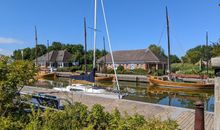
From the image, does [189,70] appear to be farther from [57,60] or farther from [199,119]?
[57,60]

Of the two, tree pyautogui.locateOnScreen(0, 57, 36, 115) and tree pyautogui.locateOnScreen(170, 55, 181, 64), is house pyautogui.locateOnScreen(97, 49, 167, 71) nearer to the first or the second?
tree pyautogui.locateOnScreen(170, 55, 181, 64)

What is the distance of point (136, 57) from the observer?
5859 centimetres

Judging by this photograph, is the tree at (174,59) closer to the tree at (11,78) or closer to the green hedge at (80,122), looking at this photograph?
the green hedge at (80,122)

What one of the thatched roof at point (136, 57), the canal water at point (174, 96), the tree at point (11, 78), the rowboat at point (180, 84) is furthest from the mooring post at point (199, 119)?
the thatched roof at point (136, 57)

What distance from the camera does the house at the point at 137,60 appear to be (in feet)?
182

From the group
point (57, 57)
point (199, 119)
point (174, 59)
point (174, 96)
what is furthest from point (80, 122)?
point (174, 59)

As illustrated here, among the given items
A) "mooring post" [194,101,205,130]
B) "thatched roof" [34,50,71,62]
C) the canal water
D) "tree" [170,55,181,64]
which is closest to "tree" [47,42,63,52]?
"thatched roof" [34,50,71,62]

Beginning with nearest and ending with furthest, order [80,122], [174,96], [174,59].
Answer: [80,122], [174,96], [174,59]

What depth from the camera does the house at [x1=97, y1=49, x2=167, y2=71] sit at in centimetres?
5550

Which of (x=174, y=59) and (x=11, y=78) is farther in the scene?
(x=174, y=59)

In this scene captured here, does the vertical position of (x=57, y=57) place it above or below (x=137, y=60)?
above

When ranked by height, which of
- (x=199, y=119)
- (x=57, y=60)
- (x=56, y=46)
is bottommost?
(x=199, y=119)

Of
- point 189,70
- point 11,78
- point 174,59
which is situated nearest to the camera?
point 11,78

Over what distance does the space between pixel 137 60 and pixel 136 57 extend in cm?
145
